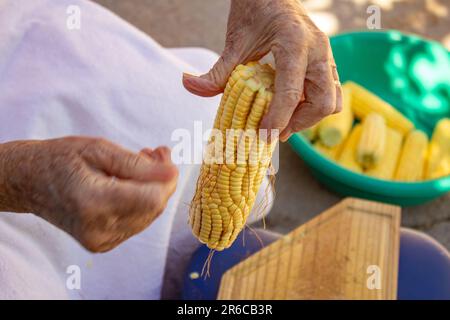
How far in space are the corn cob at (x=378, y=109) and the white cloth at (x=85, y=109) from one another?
1.14m

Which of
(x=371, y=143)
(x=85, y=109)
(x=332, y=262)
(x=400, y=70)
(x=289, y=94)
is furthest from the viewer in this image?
(x=400, y=70)

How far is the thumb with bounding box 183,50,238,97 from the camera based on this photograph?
1.16 metres

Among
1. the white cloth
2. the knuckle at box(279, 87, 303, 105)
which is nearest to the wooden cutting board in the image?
the white cloth

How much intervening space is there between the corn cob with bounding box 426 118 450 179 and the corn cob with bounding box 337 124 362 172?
34 cm

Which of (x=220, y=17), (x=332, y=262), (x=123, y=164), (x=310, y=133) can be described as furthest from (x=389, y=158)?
(x=123, y=164)

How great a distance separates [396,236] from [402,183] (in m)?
0.52

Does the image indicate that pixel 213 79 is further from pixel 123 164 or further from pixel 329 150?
pixel 329 150

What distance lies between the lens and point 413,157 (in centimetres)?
268

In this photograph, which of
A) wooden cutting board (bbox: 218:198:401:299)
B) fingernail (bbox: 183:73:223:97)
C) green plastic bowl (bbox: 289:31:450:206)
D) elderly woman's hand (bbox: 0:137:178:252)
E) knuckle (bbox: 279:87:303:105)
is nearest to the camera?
elderly woman's hand (bbox: 0:137:178:252)

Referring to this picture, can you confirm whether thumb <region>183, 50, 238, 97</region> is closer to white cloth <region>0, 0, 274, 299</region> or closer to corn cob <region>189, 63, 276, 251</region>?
corn cob <region>189, 63, 276, 251</region>

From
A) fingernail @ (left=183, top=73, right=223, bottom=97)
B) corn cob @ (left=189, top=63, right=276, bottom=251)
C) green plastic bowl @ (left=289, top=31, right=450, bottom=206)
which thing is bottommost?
corn cob @ (left=189, top=63, right=276, bottom=251)

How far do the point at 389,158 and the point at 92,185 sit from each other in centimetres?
207
